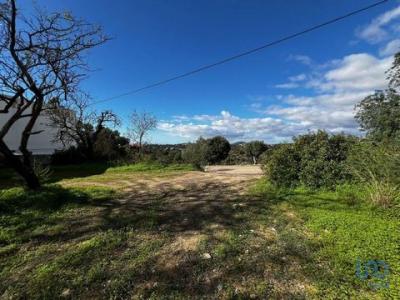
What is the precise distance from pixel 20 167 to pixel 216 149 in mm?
29208

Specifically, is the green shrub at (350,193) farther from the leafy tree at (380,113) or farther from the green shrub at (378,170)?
the leafy tree at (380,113)

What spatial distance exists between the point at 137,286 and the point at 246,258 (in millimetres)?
1339

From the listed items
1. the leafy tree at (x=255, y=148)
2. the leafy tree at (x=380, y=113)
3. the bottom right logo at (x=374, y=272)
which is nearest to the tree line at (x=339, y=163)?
the bottom right logo at (x=374, y=272)

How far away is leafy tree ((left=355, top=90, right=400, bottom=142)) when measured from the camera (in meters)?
10.7

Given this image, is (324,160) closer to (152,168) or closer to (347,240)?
(347,240)

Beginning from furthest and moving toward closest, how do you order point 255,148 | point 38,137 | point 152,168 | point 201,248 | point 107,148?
1. point 255,148
2. point 38,137
3. point 107,148
4. point 152,168
5. point 201,248

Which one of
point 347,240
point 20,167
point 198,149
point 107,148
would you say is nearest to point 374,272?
point 347,240

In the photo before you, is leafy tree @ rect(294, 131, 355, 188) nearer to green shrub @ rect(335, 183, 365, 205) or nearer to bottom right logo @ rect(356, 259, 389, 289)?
green shrub @ rect(335, 183, 365, 205)

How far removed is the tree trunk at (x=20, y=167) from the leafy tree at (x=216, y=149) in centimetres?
2765

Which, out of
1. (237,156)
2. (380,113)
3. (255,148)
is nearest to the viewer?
(380,113)

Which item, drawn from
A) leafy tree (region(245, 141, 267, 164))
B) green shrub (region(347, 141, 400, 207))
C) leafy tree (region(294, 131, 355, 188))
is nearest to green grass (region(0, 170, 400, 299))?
green shrub (region(347, 141, 400, 207))

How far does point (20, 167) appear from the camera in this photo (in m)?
7.01

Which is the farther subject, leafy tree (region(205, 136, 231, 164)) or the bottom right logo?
leafy tree (region(205, 136, 231, 164))

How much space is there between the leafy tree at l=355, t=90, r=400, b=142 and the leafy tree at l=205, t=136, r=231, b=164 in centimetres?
2287
